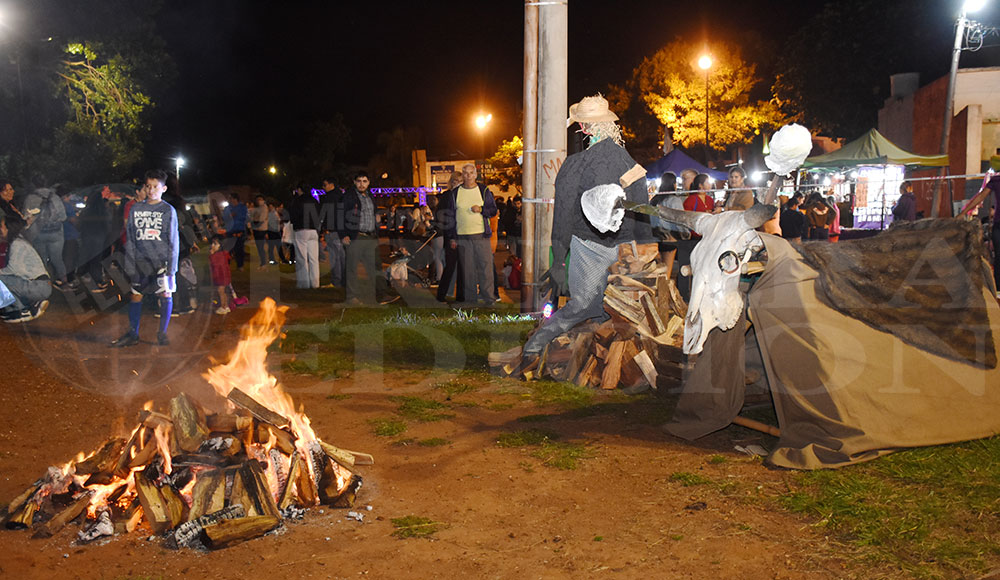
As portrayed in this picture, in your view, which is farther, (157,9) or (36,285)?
(157,9)

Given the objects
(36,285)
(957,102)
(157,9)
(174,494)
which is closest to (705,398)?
(174,494)

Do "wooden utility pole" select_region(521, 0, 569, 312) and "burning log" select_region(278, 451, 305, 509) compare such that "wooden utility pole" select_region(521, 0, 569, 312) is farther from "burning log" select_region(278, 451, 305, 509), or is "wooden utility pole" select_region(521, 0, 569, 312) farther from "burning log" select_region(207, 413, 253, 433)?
"burning log" select_region(278, 451, 305, 509)

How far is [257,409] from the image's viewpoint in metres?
4.45

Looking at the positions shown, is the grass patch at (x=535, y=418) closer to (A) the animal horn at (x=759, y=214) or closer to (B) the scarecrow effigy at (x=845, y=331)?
(B) the scarecrow effigy at (x=845, y=331)

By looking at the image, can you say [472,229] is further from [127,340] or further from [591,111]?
[591,111]

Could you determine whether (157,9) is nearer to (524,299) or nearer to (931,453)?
(524,299)

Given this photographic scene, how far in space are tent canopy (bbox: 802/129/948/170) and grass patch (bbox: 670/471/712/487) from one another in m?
17.0

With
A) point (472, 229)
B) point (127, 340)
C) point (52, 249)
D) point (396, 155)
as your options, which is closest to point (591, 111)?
point (472, 229)

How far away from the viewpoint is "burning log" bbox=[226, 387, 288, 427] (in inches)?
174

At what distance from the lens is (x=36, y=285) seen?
11.1 metres

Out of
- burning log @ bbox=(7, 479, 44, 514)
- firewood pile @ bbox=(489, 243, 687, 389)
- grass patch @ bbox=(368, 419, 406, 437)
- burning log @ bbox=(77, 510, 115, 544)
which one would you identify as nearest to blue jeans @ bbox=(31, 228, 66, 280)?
grass patch @ bbox=(368, 419, 406, 437)

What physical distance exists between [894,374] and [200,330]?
842 cm

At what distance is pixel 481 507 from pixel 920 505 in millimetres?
2296

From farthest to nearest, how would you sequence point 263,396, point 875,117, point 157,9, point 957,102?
point 875,117, point 957,102, point 157,9, point 263,396
